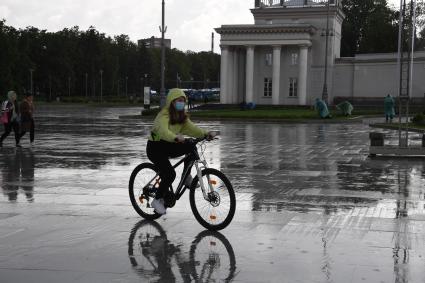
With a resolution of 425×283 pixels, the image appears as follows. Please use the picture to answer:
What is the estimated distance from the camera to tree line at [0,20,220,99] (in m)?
91.5

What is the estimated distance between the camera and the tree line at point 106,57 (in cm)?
8644

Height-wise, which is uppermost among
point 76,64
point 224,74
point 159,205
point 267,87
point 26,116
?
point 76,64

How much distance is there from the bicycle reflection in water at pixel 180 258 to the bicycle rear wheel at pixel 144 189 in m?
0.68

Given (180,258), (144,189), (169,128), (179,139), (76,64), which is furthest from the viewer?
(76,64)

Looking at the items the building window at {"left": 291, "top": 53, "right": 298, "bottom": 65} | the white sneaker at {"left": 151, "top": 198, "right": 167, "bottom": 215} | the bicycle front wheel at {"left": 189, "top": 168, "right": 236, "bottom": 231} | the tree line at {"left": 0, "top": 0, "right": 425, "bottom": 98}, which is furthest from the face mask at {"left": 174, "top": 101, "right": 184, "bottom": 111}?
the building window at {"left": 291, "top": 53, "right": 298, "bottom": 65}

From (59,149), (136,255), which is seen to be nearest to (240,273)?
(136,255)

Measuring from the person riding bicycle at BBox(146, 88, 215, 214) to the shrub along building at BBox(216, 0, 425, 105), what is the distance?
2315 inches

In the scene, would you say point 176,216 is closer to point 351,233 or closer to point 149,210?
point 149,210

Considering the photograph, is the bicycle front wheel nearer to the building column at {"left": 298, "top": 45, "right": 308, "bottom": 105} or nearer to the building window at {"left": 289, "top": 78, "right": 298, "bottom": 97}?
the building column at {"left": 298, "top": 45, "right": 308, "bottom": 105}

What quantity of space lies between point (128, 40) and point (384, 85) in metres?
99.5

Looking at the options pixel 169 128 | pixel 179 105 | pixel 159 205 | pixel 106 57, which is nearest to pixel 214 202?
pixel 159 205

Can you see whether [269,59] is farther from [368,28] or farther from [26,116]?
[26,116]

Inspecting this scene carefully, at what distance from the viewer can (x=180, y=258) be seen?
5.95 metres

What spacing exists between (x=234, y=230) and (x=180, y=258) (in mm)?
1289
